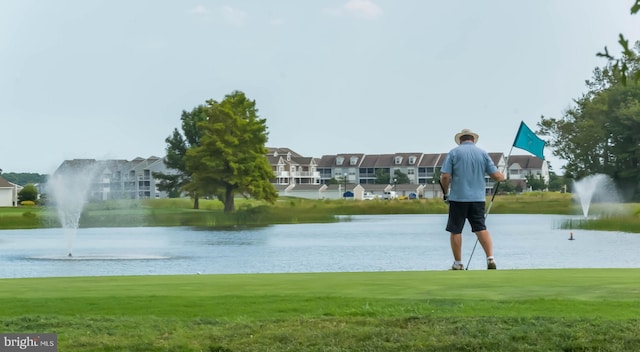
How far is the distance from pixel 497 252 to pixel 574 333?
3145 cm

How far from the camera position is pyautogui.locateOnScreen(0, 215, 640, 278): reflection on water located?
32594 mm

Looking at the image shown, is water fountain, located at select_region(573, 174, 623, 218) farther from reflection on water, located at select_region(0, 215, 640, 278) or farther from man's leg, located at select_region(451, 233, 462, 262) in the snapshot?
man's leg, located at select_region(451, 233, 462, 262)

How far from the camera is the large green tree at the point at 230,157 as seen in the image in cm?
8638

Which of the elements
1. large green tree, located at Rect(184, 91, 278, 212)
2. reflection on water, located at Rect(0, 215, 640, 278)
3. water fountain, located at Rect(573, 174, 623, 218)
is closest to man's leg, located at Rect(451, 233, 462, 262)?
reflection on water, located at Rect(0, 215, 640, 278)

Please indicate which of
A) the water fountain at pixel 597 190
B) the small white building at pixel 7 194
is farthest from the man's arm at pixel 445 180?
the small white building at pixel 7 194

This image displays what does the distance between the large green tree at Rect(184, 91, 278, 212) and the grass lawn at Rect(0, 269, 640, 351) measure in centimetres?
7292

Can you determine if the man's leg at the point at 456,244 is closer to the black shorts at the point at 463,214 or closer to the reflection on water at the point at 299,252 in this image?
the black shorts at the point at 463,214

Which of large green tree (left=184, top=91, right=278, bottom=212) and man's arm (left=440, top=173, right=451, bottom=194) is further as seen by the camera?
large green tree (left=184, top=91, right=278, bottom=212)

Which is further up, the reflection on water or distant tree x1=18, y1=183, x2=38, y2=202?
distant tree x1=18, y1=183, x2=38, y2=202

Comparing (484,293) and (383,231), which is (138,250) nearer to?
(383,231)

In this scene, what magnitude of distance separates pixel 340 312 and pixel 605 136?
89.9 meters

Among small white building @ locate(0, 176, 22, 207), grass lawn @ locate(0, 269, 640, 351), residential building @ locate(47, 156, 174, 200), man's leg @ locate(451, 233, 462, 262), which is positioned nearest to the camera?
grass lawn @ locate(0, 269, 640, 351)

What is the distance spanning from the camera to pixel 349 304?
407 inches

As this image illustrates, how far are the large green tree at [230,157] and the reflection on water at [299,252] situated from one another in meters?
26.5
